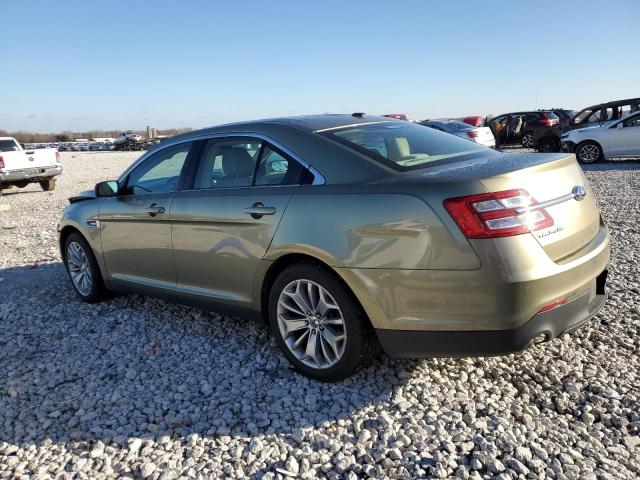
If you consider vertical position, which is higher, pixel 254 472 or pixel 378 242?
pixel 378 242

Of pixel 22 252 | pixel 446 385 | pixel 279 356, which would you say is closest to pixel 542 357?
pixel 446 385

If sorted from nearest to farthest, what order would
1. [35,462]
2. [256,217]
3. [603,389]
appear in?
1. [35,462]
2. [603,389]
3. [256,217]

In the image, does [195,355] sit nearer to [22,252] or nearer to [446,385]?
[446,385]

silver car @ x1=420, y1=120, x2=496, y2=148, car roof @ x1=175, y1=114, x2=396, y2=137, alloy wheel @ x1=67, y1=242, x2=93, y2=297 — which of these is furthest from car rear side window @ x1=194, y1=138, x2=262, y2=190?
silver car @ x1=420, y1=120, x2=496, y2=148

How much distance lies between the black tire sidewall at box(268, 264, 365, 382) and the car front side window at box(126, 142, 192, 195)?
140 cm

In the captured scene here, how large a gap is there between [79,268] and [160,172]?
1.53 m

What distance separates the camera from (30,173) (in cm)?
1598

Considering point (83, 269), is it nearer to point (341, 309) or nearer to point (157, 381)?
point (157, 381)

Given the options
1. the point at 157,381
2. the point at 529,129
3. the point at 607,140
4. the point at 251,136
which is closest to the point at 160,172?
the point at 251,136

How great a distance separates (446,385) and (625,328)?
1.52m

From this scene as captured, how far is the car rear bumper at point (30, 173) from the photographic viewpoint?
50.8 feet

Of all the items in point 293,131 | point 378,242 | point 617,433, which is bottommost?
point 617,433

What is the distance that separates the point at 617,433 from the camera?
263 centimetres

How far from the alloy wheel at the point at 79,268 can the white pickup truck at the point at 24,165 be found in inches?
474
